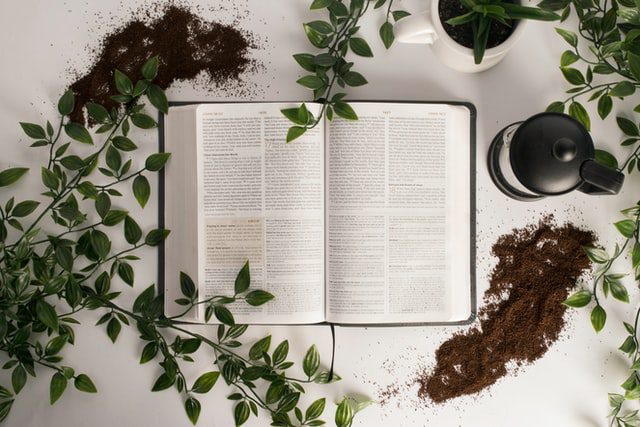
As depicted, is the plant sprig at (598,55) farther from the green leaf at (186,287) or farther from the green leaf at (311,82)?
the green leaf at (186,287)

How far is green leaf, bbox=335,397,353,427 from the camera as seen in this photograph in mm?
766

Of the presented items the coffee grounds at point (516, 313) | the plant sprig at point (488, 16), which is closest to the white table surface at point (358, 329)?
the coffee grounds at point (516, 313)

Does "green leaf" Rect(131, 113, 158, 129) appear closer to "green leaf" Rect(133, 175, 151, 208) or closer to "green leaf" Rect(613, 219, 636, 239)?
"green leaf" Rect(133, 175, 151, 208)

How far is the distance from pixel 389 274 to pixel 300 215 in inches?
6.8

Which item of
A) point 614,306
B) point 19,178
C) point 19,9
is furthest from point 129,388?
point 614,306

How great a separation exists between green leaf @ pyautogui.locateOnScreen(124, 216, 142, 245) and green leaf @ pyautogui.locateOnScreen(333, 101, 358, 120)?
1.22ft

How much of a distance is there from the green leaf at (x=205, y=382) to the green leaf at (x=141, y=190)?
29cm

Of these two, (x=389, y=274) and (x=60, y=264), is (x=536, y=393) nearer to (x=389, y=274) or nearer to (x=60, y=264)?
(x=389, y=274)

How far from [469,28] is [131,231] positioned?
609 mm

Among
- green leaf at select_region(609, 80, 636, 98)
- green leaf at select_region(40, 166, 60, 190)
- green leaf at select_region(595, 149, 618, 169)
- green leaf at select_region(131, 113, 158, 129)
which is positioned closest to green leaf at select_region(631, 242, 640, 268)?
green leaf at select_region(595, 149, 618, 169)

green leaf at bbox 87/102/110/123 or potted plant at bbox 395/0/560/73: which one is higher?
potted plant at bbox 395/0/560/73

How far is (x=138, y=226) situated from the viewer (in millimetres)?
787

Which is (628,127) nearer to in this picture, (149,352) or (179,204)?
(179,204)

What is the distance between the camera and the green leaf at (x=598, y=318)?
795mm
